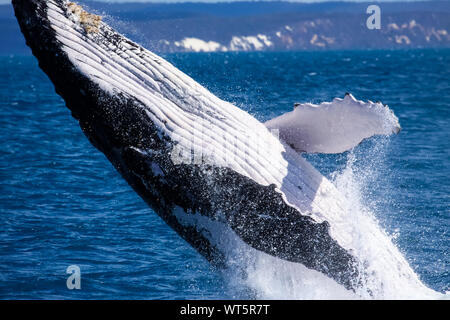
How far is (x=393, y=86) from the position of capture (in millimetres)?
43344

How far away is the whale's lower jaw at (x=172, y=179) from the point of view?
6.45 metres

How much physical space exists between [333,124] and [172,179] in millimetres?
1996

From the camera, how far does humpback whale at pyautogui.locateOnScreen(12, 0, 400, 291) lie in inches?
253

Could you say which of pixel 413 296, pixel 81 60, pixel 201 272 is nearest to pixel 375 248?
pixel 413 296

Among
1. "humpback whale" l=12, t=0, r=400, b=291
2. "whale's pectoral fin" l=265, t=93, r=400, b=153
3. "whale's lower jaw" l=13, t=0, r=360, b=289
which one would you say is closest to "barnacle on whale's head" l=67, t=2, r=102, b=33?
"humpback whale" l=12, t=0, r=400, b=291

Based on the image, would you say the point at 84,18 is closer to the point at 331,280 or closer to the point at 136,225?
the point at 331,280

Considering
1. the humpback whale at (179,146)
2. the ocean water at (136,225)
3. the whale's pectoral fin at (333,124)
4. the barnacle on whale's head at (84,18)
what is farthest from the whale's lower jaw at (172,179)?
the whale's pectoral fin at (333,124)

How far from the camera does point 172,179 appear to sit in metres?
6.55

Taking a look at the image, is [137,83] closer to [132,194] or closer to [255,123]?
[255,123]

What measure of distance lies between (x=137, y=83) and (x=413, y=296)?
3.83 meters

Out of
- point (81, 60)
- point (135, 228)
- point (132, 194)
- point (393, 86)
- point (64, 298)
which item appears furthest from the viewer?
point (393, 86)

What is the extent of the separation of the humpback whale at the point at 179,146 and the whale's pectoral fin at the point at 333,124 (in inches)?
23.7

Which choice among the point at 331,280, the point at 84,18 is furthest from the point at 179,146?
the point at 331,280

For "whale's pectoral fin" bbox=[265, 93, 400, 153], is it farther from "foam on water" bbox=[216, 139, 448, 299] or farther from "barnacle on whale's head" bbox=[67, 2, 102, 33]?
"barnacle on whale's head" bbox=[67, 2, 102, 33]
